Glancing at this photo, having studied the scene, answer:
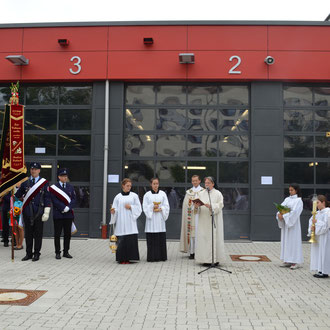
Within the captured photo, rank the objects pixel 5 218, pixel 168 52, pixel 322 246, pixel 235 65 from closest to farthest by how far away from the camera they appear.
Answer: pixel 322 246 → pixel 5 218 → pixel 235 65 → pixel 168 52

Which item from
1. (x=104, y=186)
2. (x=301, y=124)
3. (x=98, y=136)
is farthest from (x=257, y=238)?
(x=98, y=136)

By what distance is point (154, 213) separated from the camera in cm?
976

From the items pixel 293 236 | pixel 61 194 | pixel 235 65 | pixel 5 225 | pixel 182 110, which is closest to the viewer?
pixel 293 236

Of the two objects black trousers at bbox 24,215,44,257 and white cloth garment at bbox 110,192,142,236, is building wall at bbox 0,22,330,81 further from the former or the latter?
black trousers at bbox 24,215,44,257

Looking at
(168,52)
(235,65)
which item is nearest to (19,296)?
(168,52)

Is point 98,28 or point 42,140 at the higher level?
point 98,28

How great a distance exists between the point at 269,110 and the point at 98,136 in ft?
16.9

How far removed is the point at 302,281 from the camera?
7762 mm

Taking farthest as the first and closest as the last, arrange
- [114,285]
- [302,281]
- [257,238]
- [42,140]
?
[42,140] < [257,238] < [302,281] < [114,285]

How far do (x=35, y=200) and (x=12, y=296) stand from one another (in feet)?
11.4

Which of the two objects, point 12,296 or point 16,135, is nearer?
point 12,296

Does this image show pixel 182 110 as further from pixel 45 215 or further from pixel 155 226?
pixel 45 215

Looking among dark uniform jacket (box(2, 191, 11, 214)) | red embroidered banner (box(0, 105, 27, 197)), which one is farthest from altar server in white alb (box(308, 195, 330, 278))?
dark uniform jacket (box(2, 191, 11, 214))

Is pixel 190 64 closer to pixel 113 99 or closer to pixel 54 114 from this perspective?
pixel 113 99
